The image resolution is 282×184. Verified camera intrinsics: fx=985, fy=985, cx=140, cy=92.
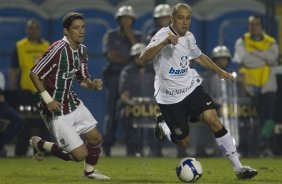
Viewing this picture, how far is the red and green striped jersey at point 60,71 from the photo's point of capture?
435 inches

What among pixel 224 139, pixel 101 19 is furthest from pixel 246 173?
pixel 101 19

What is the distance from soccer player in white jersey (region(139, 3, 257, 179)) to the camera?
444 inches

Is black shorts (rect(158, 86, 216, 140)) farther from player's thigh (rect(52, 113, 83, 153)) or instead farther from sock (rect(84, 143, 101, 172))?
player's thigh (rect(52, 113, 83, 153))

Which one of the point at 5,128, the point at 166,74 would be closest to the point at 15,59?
the point at 5,128

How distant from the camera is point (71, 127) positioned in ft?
36.3

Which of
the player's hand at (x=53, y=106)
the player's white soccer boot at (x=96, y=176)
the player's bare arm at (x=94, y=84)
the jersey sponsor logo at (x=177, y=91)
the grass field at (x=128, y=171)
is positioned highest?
the player's bare arm at (x=94, y=84)

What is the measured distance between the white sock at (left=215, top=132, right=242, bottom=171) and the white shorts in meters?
1.49

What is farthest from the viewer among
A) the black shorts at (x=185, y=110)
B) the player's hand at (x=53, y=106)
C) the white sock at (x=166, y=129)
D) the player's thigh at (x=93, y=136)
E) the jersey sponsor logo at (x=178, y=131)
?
the white sock at (x=166, y=129)

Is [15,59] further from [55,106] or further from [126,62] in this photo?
[55,106]

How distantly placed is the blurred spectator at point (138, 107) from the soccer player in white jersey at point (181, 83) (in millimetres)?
4142

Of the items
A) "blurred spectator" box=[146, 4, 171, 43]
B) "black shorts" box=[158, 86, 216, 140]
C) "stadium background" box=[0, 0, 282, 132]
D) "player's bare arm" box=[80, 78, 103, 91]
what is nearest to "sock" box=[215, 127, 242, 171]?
"black shorts" box=[158, 86, 216, 140]

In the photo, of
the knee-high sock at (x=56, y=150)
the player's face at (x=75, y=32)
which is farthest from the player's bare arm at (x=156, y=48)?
the knee-high sock at (x=56, y=150)

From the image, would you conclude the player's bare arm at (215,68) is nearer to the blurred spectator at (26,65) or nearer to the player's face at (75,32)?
the player's face at (75,32)

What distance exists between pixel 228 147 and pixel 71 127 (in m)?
1.80
